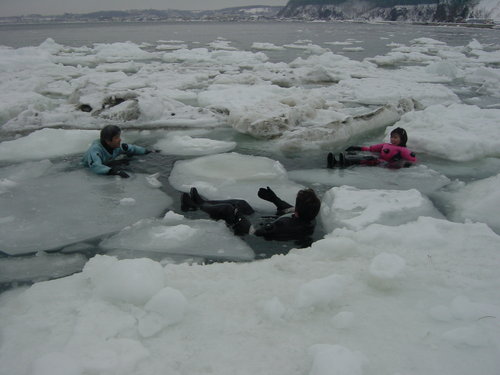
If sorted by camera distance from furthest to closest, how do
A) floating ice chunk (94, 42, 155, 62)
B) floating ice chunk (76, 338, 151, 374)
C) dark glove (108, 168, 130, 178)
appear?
floating ice chunk (94, 42, 155, 62) → dark glove (108, 168, 130, 178) → floating ice chunk (76, 338, 151, 374)

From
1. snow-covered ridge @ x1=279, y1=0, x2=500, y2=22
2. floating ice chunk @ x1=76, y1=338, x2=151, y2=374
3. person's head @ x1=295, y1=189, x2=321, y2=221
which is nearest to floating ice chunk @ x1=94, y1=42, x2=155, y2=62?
person's head @ x1=295, y1=189, x2=321, y2=221

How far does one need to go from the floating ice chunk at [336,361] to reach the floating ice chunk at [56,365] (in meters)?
1.05

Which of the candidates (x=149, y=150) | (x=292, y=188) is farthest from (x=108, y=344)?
(x=149, y=150)

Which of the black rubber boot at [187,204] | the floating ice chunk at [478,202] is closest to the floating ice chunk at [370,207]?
the floating ice chunk at [478,202]

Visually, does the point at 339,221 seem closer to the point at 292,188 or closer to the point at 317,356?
the point at 292,188

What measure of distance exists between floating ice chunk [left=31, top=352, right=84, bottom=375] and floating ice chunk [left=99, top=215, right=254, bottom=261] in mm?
1441

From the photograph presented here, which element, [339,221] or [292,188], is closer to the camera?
[339,221]

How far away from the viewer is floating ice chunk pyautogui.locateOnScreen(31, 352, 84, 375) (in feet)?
5.67

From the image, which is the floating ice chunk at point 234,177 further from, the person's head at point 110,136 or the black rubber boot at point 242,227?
the person's head at point 110,136

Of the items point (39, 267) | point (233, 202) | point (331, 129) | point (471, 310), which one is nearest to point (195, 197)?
point (233, 202)

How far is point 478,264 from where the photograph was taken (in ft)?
8.91

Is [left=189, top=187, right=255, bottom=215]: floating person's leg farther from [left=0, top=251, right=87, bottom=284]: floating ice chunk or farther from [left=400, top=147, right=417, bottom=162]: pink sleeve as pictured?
[left=400, top=147, right=417, bottom=162]: pink sleeve

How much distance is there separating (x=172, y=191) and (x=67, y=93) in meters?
6.93

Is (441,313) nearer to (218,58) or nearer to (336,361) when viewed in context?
(336,361)
